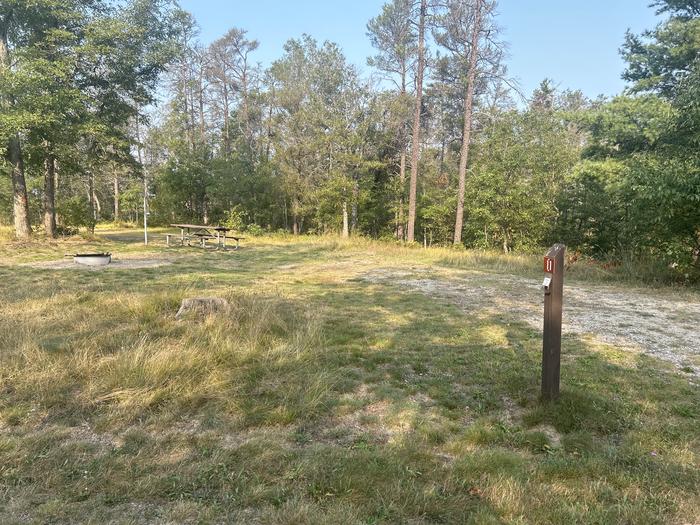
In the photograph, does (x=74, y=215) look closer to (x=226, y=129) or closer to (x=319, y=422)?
(x=226, y=129)

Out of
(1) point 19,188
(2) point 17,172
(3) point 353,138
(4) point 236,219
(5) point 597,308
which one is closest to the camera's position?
(5) point 597,308

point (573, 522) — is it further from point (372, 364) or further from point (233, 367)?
point (233, 367)

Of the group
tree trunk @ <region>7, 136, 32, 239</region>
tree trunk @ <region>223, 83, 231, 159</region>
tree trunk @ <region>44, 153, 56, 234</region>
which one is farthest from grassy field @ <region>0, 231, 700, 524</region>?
tree trunk @ <region>223, 83, 231, 159</region>

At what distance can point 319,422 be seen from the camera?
110 inches

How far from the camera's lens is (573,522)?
1.82 meters

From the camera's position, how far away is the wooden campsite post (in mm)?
2896

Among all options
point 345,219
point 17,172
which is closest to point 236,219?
point 345,219

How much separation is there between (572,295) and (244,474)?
6.73 meters

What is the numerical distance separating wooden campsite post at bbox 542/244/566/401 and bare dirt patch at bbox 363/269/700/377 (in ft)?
5.28

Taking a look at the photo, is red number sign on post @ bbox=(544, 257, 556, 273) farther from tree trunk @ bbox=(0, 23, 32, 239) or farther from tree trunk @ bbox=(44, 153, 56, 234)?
tree trunk @ bbox=(44, 153, 56, 234)

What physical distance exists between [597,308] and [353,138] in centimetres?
1481

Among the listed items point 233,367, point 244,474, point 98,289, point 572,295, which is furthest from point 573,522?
point 98,289

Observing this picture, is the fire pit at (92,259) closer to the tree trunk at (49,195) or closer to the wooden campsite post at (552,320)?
the tree trunk at (49,195)

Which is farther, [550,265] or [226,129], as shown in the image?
[226,129]
